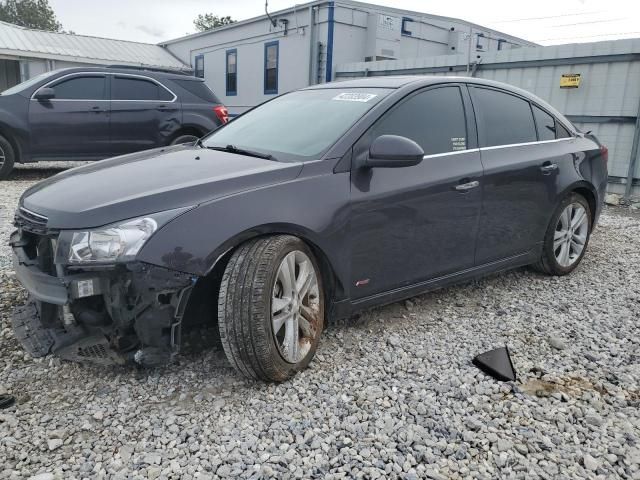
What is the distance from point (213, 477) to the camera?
83.6 inches

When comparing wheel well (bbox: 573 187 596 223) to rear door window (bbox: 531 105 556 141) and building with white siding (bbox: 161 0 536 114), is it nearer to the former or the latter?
rear door window (bbox: 531 105 556 141)

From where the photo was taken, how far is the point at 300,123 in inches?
138

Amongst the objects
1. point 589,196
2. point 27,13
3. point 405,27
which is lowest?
point 589,196

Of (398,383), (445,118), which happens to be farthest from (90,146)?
(398,383)

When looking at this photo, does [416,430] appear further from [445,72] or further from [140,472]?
[445,72]

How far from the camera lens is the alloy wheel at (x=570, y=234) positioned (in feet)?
14.7

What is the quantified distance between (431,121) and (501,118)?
793 mm

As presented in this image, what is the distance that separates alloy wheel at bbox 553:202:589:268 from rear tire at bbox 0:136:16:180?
25.6 ft

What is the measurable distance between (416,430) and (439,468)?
255 millimetres

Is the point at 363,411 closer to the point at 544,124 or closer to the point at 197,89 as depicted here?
the point at 544,124

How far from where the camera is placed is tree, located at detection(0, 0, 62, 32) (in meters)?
52.7

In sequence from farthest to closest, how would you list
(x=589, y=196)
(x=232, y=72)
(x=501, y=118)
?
1. (x=232, y=72)
2. (x=589, y=196)
3. (x=501, y=118)

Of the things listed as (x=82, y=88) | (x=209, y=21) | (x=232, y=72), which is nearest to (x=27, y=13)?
(x=209, y=21)

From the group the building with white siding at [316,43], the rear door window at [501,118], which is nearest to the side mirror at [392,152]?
the rear door window at [501,118]
